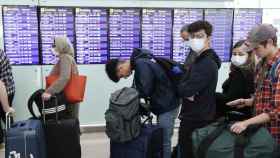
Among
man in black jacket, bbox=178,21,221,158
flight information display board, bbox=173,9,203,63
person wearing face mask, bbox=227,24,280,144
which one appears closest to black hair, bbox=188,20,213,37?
man in black jacket, bbox=178,21,221,158

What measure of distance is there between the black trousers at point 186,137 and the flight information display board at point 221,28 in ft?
7.33

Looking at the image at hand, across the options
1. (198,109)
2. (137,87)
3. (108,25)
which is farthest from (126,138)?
(108,25)

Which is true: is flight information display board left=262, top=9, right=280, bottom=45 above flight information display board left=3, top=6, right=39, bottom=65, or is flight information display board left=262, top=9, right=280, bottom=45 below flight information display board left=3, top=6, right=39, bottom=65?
above

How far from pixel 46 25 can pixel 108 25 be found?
2.38 feet

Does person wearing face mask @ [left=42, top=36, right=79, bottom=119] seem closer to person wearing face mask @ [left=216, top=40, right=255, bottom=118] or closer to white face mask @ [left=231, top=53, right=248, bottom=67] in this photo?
person wearing face mask @ [left=216, top=40, right=255, bottom=118]

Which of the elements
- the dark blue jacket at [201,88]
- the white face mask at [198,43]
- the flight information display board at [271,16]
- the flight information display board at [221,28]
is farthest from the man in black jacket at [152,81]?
the flight information display board at [271,16]

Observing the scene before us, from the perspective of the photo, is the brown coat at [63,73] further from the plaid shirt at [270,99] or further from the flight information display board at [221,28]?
the flight information display board at [221,28]

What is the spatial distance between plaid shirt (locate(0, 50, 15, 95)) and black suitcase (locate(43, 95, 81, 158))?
3.60 feet

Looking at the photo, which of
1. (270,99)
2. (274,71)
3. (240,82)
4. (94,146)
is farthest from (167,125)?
(94,146)

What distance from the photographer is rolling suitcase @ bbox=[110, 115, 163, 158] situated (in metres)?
2.81

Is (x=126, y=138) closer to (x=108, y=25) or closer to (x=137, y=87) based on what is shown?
(x=137, y=87)

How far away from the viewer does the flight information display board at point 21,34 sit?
4.20 meters

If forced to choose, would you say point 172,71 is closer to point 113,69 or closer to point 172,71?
point 172,71

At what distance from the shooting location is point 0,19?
4184mm
